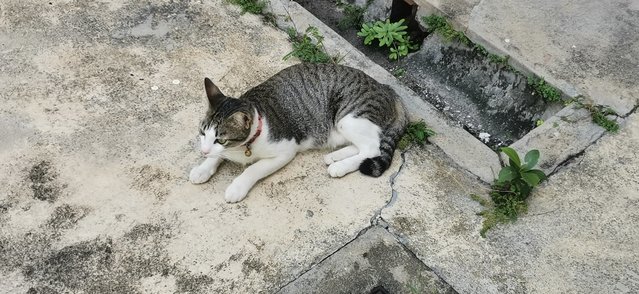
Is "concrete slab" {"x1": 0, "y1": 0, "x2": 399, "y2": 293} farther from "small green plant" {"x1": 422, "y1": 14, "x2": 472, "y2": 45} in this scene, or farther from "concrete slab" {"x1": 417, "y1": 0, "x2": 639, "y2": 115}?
"concrete slab" {"x1": 417, "y1": 0, "x2": 639, "y2": 115}

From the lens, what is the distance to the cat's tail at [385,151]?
346 centimetres

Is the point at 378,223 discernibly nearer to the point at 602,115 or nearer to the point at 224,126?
the point at 224,126

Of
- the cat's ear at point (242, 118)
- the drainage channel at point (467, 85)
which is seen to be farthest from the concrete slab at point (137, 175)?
the drainage channel at point (467, 85)

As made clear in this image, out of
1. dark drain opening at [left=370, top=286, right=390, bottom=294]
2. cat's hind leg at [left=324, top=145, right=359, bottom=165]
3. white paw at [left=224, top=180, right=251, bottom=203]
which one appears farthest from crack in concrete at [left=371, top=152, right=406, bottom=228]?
white paw at [left=224, top=180, right=251, bottom=203]

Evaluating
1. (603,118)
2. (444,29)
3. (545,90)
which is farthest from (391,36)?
(603,118)

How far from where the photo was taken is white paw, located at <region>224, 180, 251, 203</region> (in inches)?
130

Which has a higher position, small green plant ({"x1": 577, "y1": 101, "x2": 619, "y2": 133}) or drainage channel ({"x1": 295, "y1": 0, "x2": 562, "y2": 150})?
small green plant ({"x1": 577, "y1": 101, "x2": 619, "y2": 133})

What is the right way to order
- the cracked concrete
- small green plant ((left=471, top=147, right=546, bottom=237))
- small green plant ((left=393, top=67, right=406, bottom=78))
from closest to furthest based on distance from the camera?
1. the cracked concrete
2. small green plant ((left=471, top=147, right=546, bottom=237))
3. small green plant ((left=393, top=67, right=406, bottom=78))

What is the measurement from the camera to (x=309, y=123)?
3.58m

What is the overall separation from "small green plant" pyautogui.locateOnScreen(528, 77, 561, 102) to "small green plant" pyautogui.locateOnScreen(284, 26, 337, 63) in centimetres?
135

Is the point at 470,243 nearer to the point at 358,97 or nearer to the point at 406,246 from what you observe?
the point at 406,246

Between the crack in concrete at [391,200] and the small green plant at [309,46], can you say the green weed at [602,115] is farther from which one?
the small green plant at [309,46]

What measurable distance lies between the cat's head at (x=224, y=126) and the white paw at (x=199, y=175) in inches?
10.6

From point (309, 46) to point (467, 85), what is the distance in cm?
120
